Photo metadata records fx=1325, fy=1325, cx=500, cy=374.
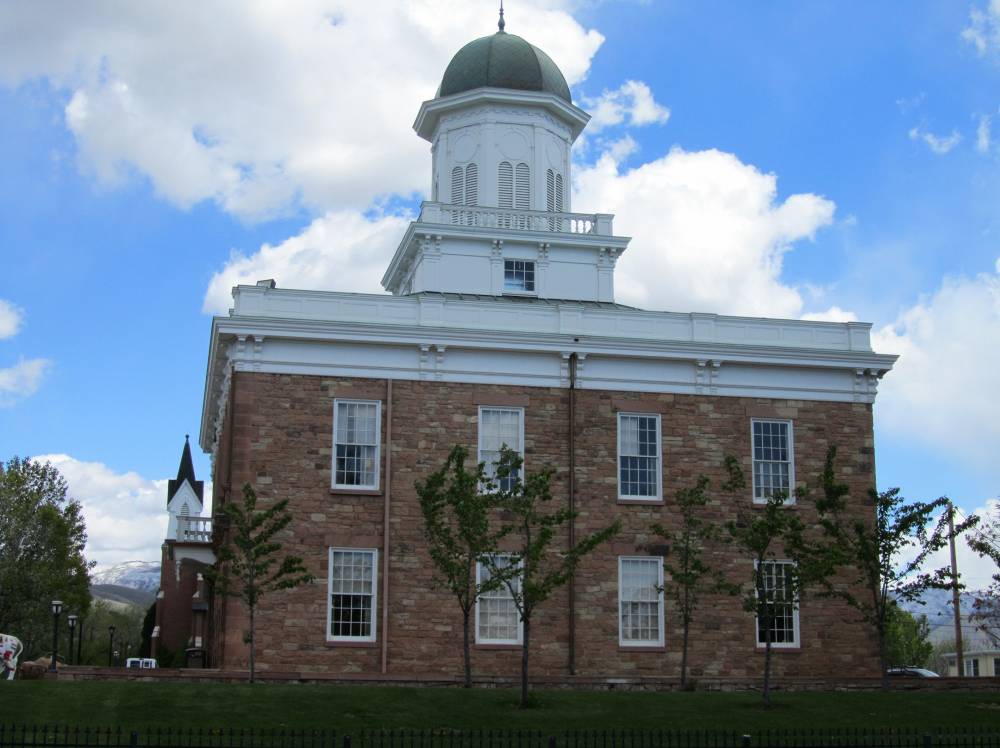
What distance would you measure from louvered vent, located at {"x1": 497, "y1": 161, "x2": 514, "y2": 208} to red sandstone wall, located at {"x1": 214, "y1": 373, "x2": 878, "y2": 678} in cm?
982

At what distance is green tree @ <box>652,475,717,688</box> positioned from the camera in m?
31.9

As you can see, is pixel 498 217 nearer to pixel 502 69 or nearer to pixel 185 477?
pixel 502 69

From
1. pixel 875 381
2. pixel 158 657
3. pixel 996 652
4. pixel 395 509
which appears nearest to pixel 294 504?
pixel 395 509

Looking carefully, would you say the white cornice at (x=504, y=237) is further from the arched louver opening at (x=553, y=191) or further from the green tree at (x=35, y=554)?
the green tree at (x=35, y=554)

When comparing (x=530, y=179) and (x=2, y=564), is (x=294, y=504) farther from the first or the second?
(x=2, y=564)

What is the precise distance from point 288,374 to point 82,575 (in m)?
31.2

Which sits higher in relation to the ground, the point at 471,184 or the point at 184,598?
the point at 471,184

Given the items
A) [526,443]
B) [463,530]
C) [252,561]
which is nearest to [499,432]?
[526,443]

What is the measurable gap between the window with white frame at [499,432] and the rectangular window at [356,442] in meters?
2.77

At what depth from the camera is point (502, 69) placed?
145 feet

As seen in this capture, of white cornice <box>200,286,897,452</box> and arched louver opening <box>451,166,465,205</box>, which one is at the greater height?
arched louver opening <box>451,166,465,205</box>

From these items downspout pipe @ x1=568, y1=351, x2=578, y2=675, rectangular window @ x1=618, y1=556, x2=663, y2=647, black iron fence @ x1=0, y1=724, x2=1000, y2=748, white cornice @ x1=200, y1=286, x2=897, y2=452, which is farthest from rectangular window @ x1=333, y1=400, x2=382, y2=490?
black iron fence @ x1=0, y1=724, x2=1000, y2=748

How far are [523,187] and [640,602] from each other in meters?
15.2

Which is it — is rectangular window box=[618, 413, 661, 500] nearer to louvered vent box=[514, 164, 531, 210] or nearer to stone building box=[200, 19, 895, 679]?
stone building box=[200, 19, 895, 679]
